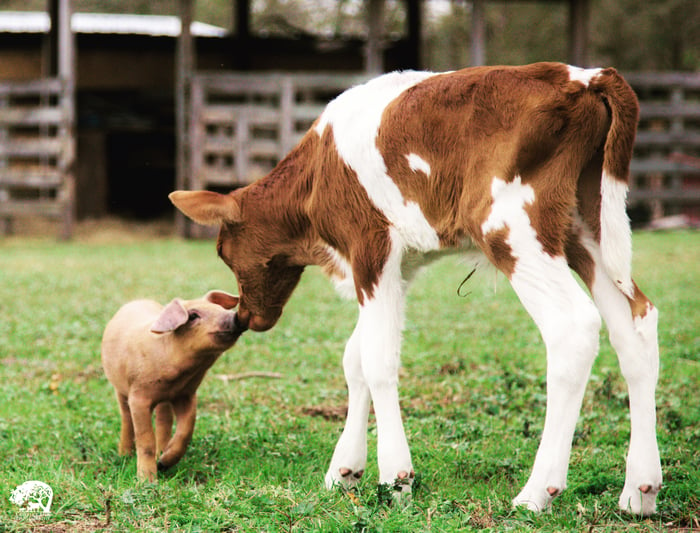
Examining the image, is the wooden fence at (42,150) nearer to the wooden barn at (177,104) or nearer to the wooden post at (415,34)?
the wooden barn at (177,104)

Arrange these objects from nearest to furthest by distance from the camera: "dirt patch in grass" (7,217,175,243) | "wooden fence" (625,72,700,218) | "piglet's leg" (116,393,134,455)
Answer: "piglet's leg" (116,393,134,455) < "dirt patch in grass" (7,217,175,243) < "wooden fence" (625,72,700,218)

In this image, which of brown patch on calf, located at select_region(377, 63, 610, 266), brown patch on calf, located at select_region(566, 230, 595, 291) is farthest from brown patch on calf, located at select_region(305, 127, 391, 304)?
brown patch on calf, located at select_region(566, 230, 595, 291)

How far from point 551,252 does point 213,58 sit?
15135mm

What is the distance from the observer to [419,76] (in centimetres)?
391

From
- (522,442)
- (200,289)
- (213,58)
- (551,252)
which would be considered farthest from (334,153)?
(213,58)

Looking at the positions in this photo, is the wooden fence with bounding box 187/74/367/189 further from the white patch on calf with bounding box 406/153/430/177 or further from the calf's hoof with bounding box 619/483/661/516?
the calf's hoof with bounding box 619/483/661/516

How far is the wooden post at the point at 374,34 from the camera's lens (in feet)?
46.9

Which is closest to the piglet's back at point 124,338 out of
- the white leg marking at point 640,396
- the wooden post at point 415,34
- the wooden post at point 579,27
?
the white leg marking at point 640,396

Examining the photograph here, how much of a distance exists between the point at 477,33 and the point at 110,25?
27.1ft

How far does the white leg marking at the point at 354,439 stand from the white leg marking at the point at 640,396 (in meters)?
1.05

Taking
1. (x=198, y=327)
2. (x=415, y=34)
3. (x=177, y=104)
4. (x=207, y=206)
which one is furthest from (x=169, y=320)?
(x=415, y=34)

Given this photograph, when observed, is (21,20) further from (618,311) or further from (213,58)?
(618,311)

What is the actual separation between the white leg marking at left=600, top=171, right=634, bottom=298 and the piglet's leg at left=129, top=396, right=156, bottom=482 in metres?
2.17

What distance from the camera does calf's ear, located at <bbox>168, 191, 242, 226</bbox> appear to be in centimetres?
402
